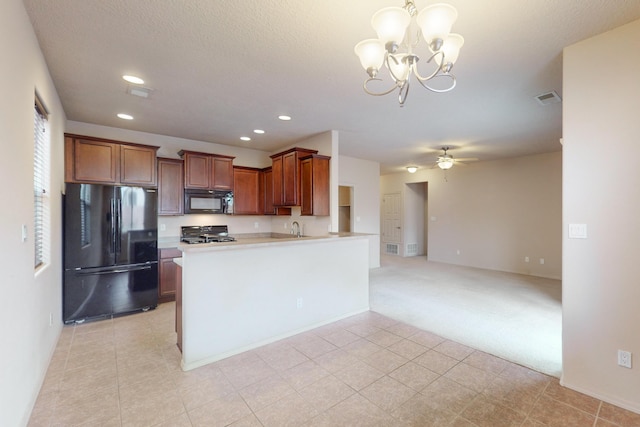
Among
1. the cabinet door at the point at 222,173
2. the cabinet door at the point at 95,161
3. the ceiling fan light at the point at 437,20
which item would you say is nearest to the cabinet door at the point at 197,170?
the cabinet door at the point at 222,173

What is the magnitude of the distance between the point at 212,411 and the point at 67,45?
3006 mm

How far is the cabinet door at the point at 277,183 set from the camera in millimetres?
5004

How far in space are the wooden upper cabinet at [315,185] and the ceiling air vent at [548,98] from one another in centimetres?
274

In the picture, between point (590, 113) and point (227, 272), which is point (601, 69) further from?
point (227, 272)

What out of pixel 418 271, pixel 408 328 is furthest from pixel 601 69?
pixel 418 271

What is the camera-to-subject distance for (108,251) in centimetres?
379

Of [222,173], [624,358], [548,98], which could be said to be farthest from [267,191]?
[624,358]

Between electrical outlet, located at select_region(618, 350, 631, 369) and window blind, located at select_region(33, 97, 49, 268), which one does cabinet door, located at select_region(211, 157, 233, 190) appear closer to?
window blind, located at select_region(33, 97, 49, 268)

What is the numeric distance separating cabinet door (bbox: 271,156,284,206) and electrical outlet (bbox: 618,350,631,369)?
4.22m

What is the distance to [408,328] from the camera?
135 inches

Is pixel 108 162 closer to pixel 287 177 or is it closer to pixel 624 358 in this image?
pixel 287 177

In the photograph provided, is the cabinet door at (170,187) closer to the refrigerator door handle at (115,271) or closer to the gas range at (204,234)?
the gas range at (204,234)

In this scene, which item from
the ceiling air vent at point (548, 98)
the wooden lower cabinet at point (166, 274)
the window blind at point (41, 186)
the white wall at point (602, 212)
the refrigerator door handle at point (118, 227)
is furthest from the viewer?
the wooden lower cabinet at point (166, 274)

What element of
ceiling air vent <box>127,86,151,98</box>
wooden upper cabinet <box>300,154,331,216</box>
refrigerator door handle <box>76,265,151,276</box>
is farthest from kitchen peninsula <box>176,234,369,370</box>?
ceiling air vent <box>127,86,151,98</box>
